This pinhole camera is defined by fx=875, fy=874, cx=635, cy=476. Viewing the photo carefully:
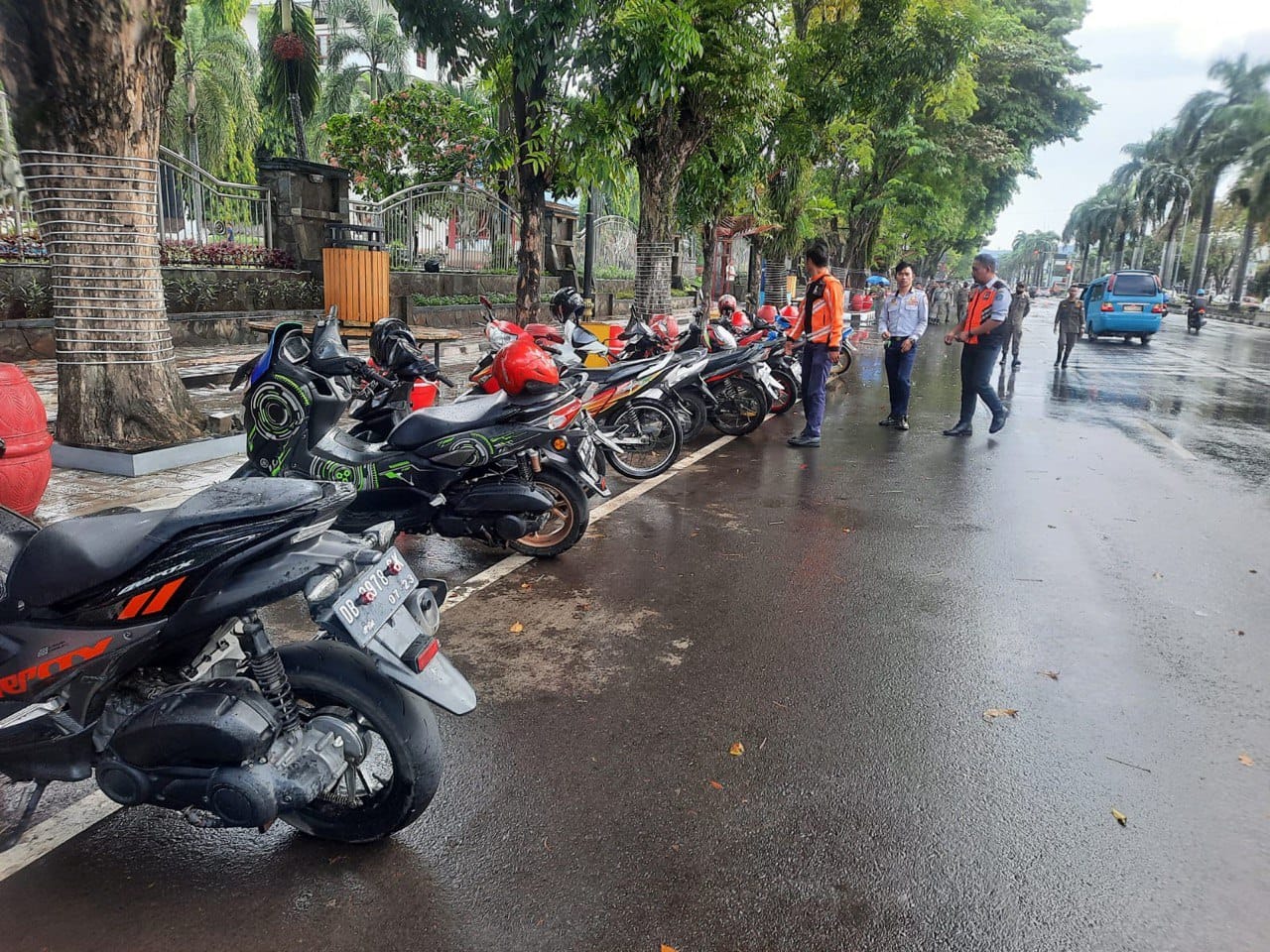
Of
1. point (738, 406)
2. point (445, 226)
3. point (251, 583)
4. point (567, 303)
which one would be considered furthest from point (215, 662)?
point (445, 226)

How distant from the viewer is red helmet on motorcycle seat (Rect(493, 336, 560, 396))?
16.6 ft

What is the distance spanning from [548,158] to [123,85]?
4.53 meters

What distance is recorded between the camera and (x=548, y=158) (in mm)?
9852

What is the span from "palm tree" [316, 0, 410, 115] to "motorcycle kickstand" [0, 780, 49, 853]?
3954 centimetres

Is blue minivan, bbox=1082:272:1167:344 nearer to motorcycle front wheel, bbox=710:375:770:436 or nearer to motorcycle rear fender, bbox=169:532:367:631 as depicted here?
motorcycle front wheel, bbox=710:375:770:436

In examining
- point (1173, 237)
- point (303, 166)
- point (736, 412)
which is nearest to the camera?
point (736, 412)

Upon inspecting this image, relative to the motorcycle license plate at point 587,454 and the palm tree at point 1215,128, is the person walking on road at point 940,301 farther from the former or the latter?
the motorcycle license plate at point 587,454

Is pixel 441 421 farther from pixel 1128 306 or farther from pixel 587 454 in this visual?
pixel 1128 306

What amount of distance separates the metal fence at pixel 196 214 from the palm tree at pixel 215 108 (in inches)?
743

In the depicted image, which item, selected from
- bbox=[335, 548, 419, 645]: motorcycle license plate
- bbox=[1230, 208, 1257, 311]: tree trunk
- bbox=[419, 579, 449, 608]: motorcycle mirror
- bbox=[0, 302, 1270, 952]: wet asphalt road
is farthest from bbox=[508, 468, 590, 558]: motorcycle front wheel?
bbox=[1230, 208, 1257, 311]: tree trunk

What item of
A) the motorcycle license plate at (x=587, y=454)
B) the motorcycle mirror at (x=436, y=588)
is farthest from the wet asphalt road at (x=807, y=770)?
the motorcycle mirror at (x=436, y=588)

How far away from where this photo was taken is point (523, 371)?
5.04 metres

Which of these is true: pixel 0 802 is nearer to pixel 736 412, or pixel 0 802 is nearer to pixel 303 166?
pixel 736 412

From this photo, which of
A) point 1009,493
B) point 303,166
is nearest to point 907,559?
point 1009,493
